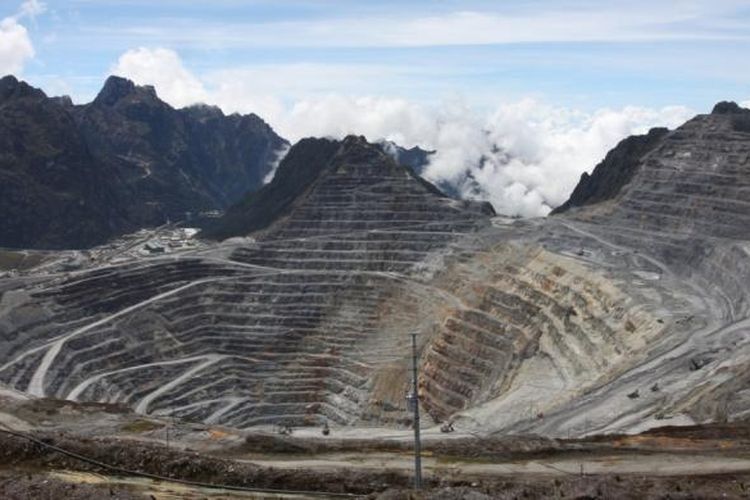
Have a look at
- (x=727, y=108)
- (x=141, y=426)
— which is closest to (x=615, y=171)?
(x=727, y=108)

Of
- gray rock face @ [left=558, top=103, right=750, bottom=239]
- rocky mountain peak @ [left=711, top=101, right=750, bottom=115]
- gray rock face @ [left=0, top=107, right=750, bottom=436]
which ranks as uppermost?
rocky mountain peak @ [left=711, top=101, right=750, bottom=115]

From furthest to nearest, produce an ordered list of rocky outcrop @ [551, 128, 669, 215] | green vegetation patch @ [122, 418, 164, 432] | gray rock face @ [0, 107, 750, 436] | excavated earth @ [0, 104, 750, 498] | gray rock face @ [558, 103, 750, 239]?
rocky outcrop @ [551, 128, 669, 215] → gray rock face @ [558, 103, 750, 239] → gray rock face @ [0, 107, 750, 436] → excavated earth @ [0, 104, 750, 498] → green vegetation patch @ [122, 418, 164, 432]

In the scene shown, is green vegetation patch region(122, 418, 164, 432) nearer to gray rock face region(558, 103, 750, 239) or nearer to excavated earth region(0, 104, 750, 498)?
excavated earth region(0, 104, 750, 498)

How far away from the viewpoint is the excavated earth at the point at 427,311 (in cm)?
8531

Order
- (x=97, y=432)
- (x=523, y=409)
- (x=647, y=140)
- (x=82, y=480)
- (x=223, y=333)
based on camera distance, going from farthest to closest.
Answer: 1. (x=647, y=140)
2. (x=223, y=333)
3. (x=523, y=409)
4. (x=97, y=432)
5. (x=82, y=480)

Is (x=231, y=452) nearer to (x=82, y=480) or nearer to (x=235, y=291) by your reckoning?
(x=82, y=480)

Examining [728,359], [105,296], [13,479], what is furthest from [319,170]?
[13,479]

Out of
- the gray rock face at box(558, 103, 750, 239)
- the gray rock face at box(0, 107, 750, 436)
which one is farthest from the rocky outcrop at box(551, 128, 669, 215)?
the gray rock face at box(0, 107, 750, 436)

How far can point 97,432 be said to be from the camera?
61.2 metres

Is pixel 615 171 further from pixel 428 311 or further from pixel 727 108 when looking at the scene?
pixel 428 311

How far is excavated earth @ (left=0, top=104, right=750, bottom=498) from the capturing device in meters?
85.3

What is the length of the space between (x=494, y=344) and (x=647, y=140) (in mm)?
76869

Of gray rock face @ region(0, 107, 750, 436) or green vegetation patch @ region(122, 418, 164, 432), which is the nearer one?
green vegetation patch @ region(122, 418, 164, 432)

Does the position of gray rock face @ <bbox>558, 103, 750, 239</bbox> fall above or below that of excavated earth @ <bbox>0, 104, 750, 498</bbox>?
above
